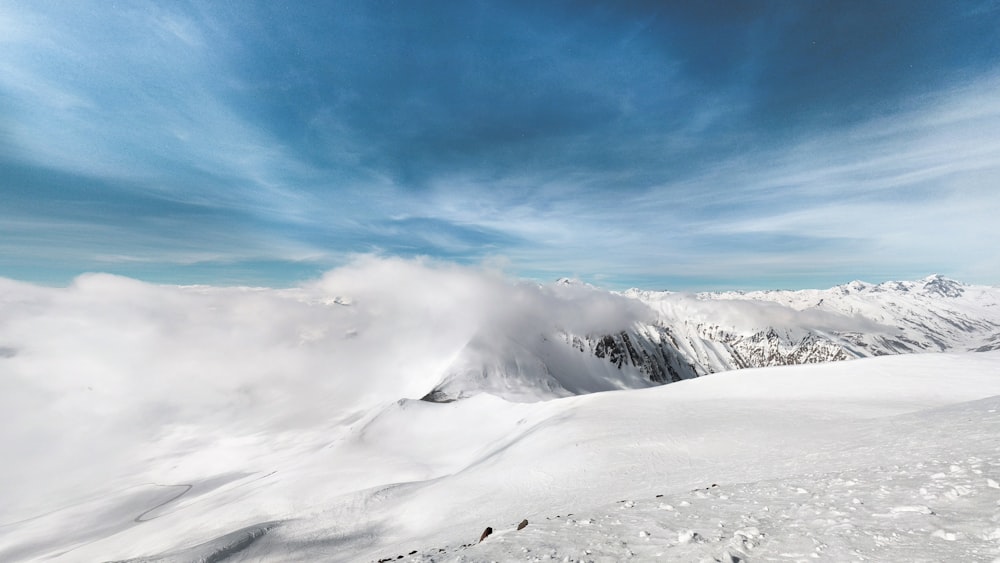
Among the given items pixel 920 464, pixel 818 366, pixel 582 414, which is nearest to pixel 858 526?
pixel 920 464

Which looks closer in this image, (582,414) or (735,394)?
(735,394)

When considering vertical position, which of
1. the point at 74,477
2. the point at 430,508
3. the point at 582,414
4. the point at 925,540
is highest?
the point at 925,540

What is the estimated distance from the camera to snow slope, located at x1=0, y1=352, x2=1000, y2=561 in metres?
7.79

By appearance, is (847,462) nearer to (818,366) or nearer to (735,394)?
(735,394)

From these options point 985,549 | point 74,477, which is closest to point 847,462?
point 985,549

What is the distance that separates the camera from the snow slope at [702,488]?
7.79 m

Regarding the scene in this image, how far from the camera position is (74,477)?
A: 6550 inches

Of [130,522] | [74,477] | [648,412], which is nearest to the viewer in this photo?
[648,412]

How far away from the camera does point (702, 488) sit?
13.4 meters

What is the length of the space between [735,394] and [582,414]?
1311 centimetres

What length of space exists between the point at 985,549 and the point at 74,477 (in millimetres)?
262217

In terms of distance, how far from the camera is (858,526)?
7.58 m

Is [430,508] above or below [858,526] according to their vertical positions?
below

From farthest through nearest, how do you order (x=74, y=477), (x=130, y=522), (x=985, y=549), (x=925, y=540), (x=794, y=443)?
1. (x=74, y=477)
2. (x=130, y=522)
3. (x=794, y=443)
4. (x=925, y=540)
5. (x=985, y=549)
